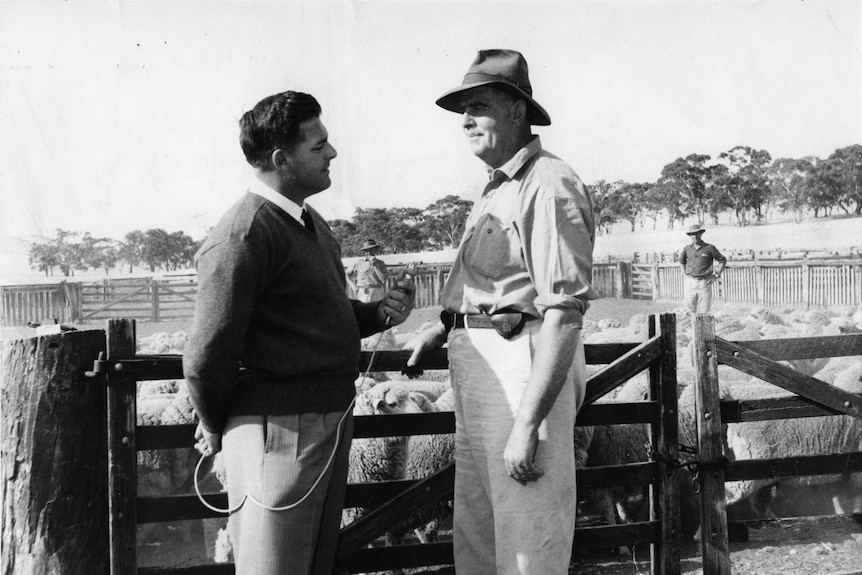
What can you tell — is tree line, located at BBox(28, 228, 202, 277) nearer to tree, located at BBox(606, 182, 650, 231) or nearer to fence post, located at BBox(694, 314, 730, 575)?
tree, located at BBox(606, 182, 650, 231)

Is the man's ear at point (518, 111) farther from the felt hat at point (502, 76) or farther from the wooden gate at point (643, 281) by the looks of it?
the wooden gate at point (643, 281)

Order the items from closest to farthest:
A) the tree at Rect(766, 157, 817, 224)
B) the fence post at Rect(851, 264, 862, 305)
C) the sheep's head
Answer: the sheep's head < the fence post at Rect(851, 264, 862, 305) < the tree at Rect(766, 157, 817, 224)

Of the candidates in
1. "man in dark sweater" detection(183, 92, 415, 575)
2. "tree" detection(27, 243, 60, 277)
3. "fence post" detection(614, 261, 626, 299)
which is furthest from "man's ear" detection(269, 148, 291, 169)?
"tree" detection(27, 243, 60, 277)

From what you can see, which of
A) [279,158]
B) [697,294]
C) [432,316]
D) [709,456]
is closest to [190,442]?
[279,158]

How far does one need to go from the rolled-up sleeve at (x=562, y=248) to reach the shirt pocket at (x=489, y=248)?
0.14m

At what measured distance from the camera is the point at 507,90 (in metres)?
2.46

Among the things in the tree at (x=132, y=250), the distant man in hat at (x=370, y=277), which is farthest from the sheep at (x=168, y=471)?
the tree at (x=132, y=250)

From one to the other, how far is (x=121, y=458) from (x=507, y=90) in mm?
2096

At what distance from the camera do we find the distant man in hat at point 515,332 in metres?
2.20

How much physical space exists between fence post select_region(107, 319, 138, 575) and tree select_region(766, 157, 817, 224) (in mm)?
35163

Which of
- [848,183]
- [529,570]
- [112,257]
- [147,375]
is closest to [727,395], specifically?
[529,570]

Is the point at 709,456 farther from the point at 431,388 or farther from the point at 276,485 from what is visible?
the point at 431,388

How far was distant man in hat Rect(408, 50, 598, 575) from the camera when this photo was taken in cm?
220

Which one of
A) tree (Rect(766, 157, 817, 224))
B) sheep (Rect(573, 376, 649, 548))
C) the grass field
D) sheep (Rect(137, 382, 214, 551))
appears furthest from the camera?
tree (Rect(766, 157, 817, 224))
